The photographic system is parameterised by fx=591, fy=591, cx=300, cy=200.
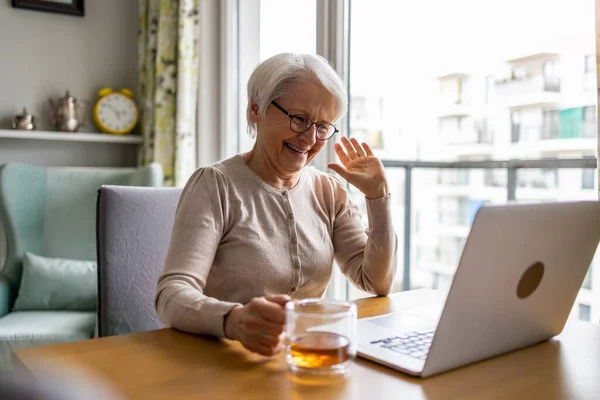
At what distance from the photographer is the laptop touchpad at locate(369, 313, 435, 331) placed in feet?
3.47

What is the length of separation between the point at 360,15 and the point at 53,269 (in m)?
1.63

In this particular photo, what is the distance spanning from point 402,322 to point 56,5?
2800 millimetres

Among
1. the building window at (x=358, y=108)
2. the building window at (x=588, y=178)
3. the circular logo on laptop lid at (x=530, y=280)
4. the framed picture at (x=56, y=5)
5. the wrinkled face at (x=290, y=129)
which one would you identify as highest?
the framed picture at (x=56, y=5)

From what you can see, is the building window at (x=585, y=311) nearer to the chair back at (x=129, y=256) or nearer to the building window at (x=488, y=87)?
the building window at (x=488, y=87)

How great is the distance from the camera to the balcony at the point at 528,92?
75.2 inches

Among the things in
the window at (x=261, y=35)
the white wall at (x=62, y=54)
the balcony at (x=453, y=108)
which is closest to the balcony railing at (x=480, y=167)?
the balcony at (x=453, y=108)

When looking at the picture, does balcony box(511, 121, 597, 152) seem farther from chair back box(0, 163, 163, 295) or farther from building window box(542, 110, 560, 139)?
chair back box(0, 163, 163, 295)

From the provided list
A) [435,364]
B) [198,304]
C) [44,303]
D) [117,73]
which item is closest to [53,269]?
[44,303]

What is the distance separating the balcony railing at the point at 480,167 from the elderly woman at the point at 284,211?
774 millimetres

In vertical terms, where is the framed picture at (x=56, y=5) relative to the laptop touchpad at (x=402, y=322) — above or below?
above

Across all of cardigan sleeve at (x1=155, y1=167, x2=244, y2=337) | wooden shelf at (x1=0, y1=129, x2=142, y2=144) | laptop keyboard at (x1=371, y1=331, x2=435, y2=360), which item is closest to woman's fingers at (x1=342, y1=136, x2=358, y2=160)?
cardigan sleeve at (x1=155, y1=167, x2=244, y2=337)

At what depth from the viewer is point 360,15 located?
7.87ft

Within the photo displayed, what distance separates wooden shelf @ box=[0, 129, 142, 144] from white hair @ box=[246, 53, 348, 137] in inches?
77.9

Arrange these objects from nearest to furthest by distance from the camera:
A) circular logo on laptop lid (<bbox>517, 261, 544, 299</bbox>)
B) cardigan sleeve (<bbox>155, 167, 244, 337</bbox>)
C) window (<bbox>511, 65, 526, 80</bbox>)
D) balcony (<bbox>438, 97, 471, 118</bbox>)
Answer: circular logo on laptop lid (<bbox>517, 261, 544, 299</bbox>) < cardigan sleeve (<bbox>155, 167, 244, 337</bbox>) < window (<bbox>511, 65, 526, 80</bbox>) < balcony (<bbox>438, 97, 471, 118</bbox>)
